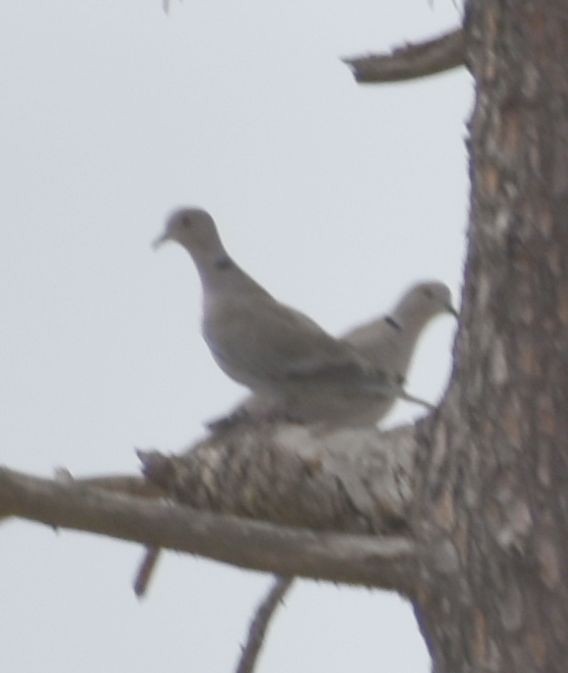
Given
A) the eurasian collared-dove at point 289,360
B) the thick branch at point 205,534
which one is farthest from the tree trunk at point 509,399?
the eurasian collared-dove at point 289,360

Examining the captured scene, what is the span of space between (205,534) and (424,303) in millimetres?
4480

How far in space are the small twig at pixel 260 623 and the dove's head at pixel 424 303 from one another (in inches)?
141

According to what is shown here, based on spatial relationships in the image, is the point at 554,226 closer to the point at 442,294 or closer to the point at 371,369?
the point at 371,369

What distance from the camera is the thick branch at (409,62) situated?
3734 mm

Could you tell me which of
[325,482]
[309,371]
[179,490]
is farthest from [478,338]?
[309,371]

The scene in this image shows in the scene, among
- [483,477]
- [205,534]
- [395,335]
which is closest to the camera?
[205,534]

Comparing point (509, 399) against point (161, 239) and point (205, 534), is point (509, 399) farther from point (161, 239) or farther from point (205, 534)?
point (161, 239)

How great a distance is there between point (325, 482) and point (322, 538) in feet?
1.37

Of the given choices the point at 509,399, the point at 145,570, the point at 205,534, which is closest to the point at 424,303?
the point at 145,570

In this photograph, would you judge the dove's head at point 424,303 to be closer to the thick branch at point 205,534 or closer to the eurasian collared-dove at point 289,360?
the eurasian collared-dove at point 289,360

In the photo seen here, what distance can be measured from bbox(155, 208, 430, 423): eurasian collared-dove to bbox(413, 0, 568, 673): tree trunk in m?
2.67

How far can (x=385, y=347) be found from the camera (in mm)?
6836

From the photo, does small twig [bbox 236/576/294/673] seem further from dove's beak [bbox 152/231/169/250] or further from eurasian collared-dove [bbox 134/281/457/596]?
dove's beak [bbox 152/231/169/250]

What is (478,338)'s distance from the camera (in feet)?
10.7
